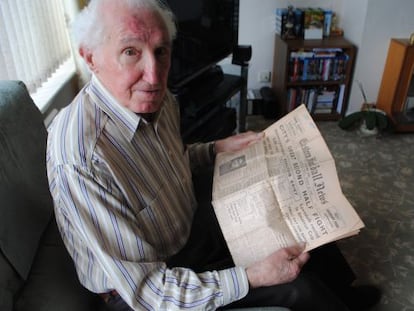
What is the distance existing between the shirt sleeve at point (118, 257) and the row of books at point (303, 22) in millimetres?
2410

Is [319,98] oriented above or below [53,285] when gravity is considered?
below

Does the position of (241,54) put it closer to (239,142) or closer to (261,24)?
(261,24)

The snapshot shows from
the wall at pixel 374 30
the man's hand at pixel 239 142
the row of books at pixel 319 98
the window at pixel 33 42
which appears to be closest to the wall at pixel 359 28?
the wall at pixel 374 30

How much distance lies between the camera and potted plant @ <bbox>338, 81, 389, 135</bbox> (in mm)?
2580

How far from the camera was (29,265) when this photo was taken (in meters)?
0.76

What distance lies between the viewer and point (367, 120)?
259 cm

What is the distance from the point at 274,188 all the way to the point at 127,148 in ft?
1.25

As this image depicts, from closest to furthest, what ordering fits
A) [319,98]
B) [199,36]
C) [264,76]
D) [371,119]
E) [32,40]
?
[32,40] < [199,36] < [371,119] < [319,98] < [264,76]

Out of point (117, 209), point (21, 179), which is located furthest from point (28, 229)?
point (117, 209)

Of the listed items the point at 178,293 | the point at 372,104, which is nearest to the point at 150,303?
the point at 178,293

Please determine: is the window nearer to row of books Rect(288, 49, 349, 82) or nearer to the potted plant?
row of books Rect(288, 49, 349, 82)

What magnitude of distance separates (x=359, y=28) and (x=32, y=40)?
7.38 ft

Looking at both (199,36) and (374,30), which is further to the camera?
(374,30)

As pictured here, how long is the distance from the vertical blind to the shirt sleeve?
0.85m
